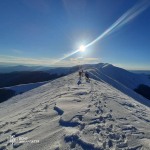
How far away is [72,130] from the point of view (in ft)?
12.5

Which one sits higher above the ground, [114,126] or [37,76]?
[114,126]

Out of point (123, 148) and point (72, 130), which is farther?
point (72, 130)

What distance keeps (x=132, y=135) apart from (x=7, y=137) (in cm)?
547

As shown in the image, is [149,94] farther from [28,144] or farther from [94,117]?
[28,144]

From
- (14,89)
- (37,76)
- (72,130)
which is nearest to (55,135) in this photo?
(72,130)

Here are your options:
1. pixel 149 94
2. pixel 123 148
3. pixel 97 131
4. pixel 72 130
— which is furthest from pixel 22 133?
pixel 149 94

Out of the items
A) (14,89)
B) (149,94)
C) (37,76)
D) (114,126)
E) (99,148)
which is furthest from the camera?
(37,76)

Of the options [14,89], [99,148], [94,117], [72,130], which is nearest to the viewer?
[99,148]

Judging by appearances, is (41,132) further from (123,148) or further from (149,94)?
(149,94)

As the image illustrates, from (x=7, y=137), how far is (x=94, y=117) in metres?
4.27

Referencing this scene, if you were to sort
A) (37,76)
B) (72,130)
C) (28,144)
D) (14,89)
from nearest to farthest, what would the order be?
1. (28,144)
2. (72,130)
3. (14,89)
4. (37,76)

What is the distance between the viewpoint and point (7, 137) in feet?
13.1

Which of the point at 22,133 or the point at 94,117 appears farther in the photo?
the point at 94,117

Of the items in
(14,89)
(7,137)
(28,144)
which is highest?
(28,144)
